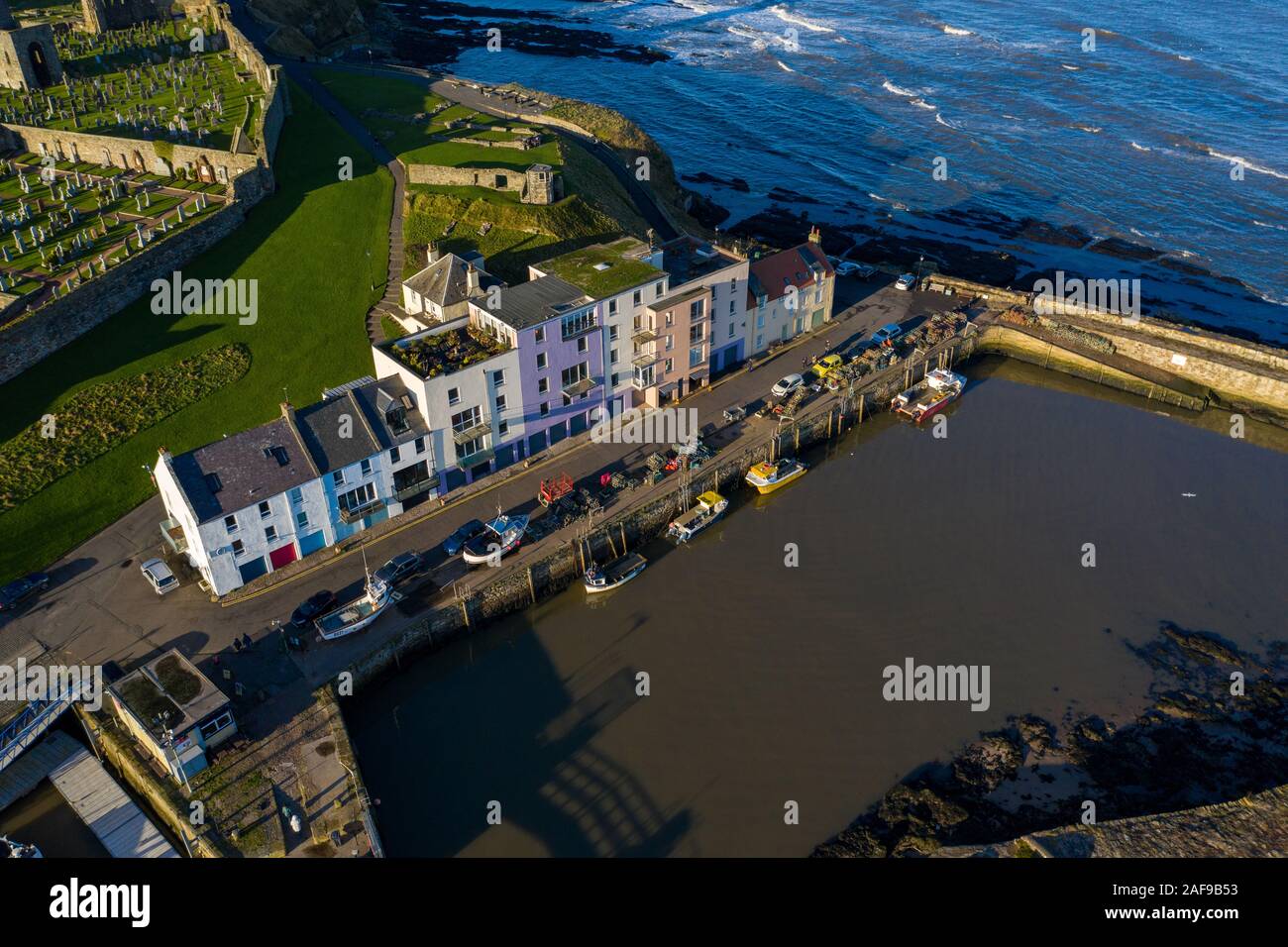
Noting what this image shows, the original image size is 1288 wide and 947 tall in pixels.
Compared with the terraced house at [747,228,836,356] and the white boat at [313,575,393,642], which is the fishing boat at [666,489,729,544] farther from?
the white boat at [313,575,393,642]

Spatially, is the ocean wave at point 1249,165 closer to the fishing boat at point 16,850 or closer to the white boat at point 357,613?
the white boat at point 357,613

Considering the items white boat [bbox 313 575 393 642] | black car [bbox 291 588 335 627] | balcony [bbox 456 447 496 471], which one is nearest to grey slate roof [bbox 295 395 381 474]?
balcony [bbox 456 447 496 471]

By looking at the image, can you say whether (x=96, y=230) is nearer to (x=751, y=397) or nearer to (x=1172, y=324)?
(x=751, y=397)

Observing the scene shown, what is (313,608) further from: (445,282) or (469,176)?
(469,176)

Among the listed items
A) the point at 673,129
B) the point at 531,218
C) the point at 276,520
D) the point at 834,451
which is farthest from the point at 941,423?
the point at 673,129

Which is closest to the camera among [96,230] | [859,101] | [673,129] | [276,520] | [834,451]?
[276,520]
